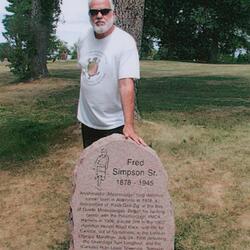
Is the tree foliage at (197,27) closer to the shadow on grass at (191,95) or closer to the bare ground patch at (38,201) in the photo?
the shadow on grass at (191,95)

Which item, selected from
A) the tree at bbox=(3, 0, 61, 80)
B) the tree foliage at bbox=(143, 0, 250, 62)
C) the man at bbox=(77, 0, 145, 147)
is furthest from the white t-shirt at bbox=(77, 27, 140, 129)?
the tree at bbox=(3, 0, 61, 80)

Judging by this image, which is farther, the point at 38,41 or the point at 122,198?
the point at 38,41

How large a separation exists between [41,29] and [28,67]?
1517 mm

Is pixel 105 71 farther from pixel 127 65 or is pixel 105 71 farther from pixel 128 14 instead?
pixel 128 14

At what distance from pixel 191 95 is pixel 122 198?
37.1ft

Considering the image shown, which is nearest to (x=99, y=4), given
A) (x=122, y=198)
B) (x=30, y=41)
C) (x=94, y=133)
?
(x=94, y=133)

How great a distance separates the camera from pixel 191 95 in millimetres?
15906

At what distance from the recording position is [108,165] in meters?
4.83

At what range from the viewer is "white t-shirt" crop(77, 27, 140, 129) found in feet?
15.7

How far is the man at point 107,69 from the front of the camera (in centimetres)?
477

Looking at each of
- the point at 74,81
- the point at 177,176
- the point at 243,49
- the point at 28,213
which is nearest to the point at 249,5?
the point at 74,81

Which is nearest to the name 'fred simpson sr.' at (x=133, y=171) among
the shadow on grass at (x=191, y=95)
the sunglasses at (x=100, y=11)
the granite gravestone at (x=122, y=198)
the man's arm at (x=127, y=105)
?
the granite gravestone at (x=122, y=198)

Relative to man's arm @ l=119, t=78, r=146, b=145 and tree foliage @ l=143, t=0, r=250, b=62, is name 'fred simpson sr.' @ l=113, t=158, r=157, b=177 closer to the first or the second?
man's arm @ l=119, t=78, r=146, b=145

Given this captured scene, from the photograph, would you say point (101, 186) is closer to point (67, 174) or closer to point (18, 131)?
point (67, 174)
